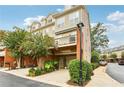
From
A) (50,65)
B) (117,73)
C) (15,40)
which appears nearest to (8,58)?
(15,40)

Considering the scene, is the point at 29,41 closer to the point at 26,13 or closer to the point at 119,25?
the point at 26,13

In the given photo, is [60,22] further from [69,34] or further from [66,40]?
[66,40]

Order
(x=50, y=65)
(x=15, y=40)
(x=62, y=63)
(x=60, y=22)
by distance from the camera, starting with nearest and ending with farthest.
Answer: (x=50, y=65)
(x=62, y=63)
(x=60, y=22)
(x=15, y=40)

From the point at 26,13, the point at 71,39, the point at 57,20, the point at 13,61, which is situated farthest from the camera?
the point at 13,61

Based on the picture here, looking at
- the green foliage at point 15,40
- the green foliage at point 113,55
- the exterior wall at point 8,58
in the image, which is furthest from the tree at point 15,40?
the green foliage at point 113,55

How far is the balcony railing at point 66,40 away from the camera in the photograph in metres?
22.6

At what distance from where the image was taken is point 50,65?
2269 centimetres

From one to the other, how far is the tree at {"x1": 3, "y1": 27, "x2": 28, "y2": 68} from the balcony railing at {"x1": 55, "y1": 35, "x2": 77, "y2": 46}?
5.61m

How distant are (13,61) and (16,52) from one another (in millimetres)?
3994

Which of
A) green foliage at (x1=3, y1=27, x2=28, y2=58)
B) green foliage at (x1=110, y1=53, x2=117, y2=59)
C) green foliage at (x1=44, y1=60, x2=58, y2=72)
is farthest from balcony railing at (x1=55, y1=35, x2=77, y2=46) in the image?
green foliage at (x1=110, y1=53, x2=117, y2=59)

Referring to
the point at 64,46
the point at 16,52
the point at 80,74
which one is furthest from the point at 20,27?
the point at 80,74

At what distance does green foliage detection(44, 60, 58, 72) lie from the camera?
22.0 meters

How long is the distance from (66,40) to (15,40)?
7.80 meters

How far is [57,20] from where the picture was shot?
26.5m
